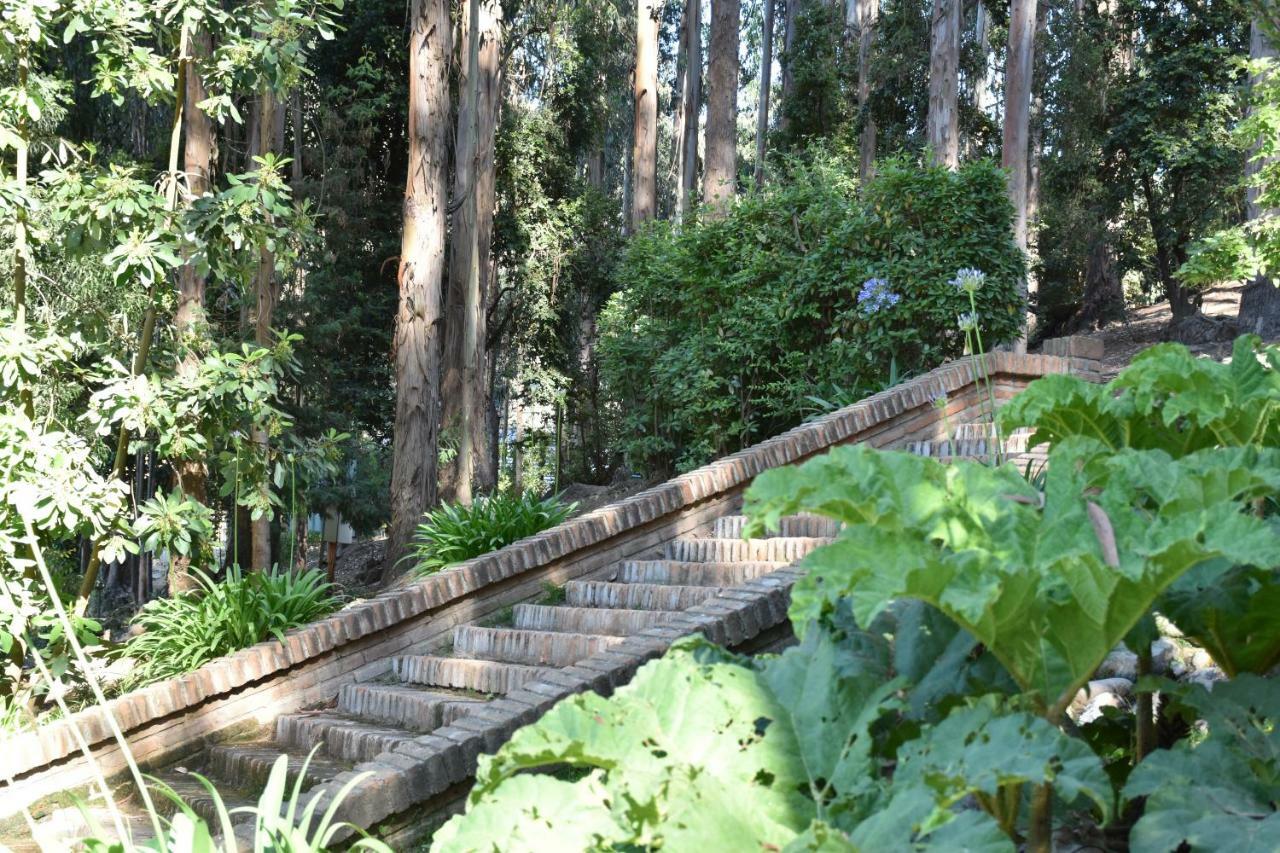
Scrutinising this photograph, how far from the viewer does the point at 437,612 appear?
→ 6469 millimetres

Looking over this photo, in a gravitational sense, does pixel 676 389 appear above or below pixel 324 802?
Answer: above

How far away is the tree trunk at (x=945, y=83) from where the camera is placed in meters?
17.0

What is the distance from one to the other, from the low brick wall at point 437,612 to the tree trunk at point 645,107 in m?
13.4

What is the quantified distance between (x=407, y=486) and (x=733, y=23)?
8.33 meters

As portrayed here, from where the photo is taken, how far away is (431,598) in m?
6.39

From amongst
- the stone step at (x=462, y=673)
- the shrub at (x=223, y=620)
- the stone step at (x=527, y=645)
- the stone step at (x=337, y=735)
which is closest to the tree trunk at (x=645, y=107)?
the shrub at (x=223, y=620)

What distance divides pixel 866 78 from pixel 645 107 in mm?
6198

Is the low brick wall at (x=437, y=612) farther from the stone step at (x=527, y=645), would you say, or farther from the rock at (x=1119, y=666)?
the rock at (x=1119, y=666)

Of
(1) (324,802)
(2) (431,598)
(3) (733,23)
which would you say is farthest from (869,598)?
(3) (733,23)

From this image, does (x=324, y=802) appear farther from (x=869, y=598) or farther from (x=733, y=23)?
(x=733, y=23)

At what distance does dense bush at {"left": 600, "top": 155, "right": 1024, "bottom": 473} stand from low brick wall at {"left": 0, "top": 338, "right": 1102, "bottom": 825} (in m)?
0.94

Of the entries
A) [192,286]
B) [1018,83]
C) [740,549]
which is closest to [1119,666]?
[740,549]

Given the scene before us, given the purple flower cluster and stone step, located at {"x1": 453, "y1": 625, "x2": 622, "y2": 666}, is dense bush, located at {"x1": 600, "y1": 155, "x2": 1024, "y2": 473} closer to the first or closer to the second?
the purple flower cluster

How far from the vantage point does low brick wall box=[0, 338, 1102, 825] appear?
5500 millimetres
